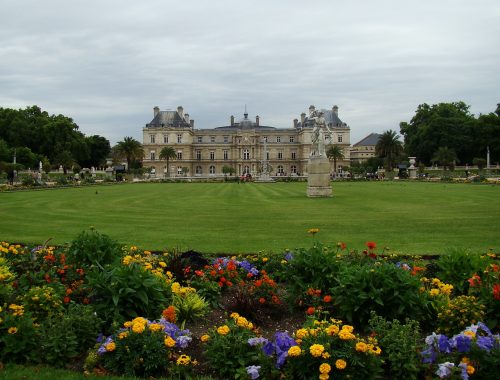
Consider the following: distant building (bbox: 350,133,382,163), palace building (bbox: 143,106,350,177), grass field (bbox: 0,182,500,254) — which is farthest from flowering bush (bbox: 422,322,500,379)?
distant building (bbox: 350,133,382,163)

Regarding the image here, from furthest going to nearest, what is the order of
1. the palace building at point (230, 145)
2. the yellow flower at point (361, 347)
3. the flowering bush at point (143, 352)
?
the palace building at point (230, 145) < the flowering bush at point (143, 352) < the yellow flower at point (361, 347)

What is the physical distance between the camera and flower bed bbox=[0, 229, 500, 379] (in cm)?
515

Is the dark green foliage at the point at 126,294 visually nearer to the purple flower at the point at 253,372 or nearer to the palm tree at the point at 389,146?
Answer: the purple flower at the point at 253,372

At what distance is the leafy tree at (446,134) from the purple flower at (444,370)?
288 ft

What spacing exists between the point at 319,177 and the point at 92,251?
80.8 ft

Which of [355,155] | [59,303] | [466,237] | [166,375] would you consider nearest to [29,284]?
[59,303]

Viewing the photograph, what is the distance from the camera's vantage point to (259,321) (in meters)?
6.84

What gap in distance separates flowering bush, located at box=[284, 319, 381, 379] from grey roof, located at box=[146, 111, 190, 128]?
123775 mm

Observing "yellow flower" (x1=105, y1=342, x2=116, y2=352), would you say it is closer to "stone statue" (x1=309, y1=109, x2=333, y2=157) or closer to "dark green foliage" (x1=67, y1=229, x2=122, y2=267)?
"dark green foliage" (x1=67, y1=229, x2=122, y2=267)

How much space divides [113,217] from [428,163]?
Result: 286ft

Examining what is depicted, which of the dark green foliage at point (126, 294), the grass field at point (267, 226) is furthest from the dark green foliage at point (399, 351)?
the grass field at point (267, 226)

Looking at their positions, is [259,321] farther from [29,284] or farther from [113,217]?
[113,217]

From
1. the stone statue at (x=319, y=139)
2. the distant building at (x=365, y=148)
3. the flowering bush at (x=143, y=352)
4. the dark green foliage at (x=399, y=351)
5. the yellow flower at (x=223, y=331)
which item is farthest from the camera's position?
the distant building at (x=365, y=148)

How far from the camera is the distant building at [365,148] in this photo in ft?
542
